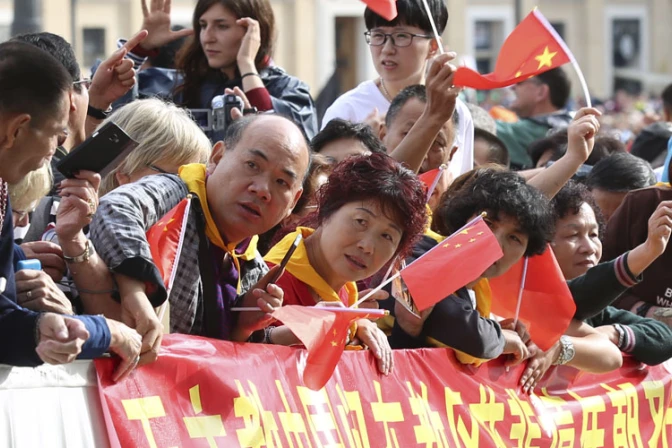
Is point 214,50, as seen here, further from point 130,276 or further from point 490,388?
point 130,276

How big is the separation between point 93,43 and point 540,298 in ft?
98.5

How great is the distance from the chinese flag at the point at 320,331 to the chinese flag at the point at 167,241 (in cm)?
32

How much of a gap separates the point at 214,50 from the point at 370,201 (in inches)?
80.5

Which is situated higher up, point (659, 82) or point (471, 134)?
point (471, 134)

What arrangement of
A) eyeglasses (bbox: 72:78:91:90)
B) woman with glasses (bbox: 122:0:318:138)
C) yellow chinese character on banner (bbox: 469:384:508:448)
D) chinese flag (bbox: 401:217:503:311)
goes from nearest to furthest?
chinese flag (bbox: 401:217:503:311), eyeglasses (bbox: 72:78:91:90), yellow chinese character on banner (bbox: 469:384:508:448), woman with glasses (bbox: 122:0:318:138)

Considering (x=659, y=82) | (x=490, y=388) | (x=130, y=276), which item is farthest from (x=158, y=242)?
(x=659, y=82)

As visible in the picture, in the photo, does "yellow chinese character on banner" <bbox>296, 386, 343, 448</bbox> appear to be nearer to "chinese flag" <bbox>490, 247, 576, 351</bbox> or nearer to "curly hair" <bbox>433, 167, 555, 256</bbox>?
"curly hair" <bbox>433, 167, 555, 256</bbox>

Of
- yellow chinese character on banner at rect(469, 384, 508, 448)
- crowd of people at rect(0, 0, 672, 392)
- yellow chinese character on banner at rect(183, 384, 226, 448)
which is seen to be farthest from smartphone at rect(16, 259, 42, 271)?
yellow chinese character on banner at rect(469, 384, 508, 448)

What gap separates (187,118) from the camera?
4867 mm

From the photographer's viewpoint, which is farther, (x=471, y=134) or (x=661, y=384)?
(x=471, y=134)

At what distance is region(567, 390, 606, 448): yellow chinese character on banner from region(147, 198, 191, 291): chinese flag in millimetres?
2215

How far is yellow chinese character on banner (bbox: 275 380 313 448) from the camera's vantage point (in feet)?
13.3

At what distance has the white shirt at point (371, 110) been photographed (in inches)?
260

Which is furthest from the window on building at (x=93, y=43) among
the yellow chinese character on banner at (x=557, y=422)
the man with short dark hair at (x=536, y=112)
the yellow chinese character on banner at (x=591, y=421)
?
the yellow chinese character on banner at (x=557, y=422)
